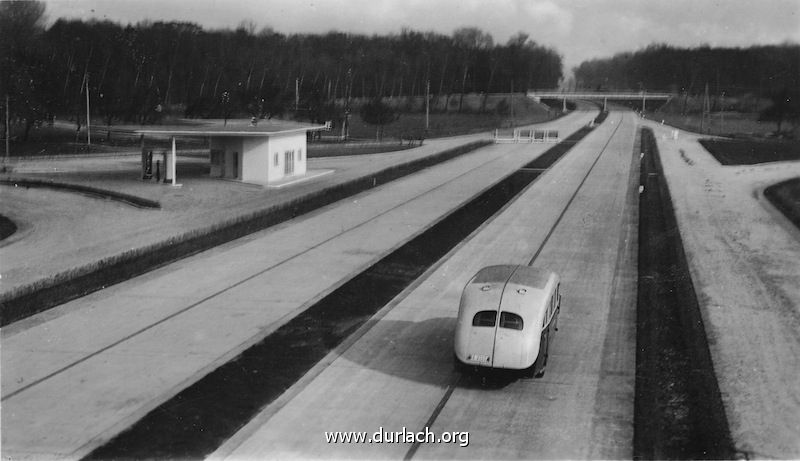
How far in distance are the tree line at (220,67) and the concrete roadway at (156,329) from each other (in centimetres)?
4495

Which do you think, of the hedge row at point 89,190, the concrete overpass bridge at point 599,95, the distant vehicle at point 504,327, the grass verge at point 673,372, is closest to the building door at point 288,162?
the hedge row at point 89,190

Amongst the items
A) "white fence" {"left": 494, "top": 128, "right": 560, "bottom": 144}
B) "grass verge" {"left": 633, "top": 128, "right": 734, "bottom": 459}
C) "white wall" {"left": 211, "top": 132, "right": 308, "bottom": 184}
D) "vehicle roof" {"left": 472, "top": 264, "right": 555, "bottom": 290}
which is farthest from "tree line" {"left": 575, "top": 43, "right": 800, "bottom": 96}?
"vehicle roof" {"left": 472, "top": 264, "right": 555, "bottom": 290}

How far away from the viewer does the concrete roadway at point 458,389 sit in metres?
12.9

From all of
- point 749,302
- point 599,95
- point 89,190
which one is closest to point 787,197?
point 749,302

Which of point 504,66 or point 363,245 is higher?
point 504,66

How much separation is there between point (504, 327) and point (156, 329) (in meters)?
8.63

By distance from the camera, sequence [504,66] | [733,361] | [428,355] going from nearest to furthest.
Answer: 1. [733,361]
2. [428,355]
3. [504,66]

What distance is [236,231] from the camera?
3080 centimetres

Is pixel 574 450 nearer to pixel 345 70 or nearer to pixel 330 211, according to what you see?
pixel 330 211

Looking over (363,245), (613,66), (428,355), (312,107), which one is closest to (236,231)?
(363,245)

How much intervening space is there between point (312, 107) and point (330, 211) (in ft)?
166

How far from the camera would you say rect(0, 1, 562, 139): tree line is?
249 ft

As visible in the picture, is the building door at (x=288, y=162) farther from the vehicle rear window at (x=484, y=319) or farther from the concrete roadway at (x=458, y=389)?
the vehicle rear window at (x=484, y=319)

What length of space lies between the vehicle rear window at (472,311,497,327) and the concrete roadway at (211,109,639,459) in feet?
4.26
